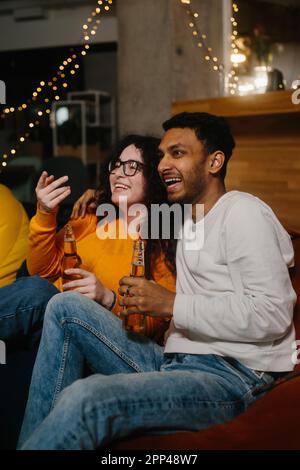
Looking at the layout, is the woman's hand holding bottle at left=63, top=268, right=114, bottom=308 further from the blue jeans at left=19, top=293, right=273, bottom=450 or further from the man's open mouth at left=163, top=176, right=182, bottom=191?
the man's open mouth at left=163, top=176, right=182, bottom=191

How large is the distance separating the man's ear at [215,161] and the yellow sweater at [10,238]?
1071 mm

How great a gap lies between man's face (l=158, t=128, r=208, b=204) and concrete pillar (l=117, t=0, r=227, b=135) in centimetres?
225

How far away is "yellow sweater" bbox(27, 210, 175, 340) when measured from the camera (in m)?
2.09

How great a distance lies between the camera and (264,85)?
12.0 feet

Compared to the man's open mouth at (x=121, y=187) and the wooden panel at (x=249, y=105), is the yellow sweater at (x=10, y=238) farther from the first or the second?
the wooden panel at (x=249, y=105)

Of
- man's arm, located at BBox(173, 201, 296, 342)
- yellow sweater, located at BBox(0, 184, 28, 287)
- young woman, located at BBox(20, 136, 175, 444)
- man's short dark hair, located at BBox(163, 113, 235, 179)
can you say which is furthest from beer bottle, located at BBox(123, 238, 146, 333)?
yellow sweater, located at BBox(0, 184, 28, 287)

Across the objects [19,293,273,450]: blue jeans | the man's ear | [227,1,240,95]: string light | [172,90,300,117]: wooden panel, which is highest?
[227,1,240,95]: string light

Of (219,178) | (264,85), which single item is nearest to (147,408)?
(219,178)

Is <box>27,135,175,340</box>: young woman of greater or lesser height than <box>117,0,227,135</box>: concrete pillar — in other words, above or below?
below

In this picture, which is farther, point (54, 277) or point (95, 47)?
point (95, 47)

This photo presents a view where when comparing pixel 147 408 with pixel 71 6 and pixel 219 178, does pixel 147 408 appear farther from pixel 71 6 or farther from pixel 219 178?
pixel 71 6

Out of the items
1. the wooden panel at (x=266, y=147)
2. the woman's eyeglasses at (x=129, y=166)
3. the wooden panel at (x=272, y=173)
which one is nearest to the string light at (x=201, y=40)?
the wooden panel at (x=266, y=147)

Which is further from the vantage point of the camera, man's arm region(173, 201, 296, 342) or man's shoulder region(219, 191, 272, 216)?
man's shoulder region(219, 191, 272, 216)

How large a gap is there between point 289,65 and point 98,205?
287 cm
